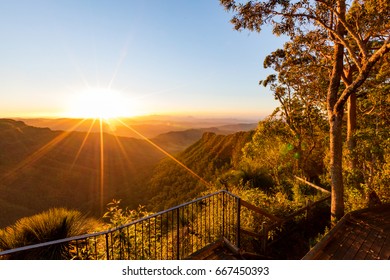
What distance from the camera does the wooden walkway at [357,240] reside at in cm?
449

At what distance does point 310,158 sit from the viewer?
14.9 meters

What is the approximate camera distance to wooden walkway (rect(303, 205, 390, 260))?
4488 mm

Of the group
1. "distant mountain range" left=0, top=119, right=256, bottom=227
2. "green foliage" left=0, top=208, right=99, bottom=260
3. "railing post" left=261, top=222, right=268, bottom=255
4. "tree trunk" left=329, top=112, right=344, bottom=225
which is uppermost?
"tree trunk" left=329, top=112, right=344, bottom=225

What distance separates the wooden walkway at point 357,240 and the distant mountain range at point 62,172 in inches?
747

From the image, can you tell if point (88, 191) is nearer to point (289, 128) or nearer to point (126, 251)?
point (289, 128)

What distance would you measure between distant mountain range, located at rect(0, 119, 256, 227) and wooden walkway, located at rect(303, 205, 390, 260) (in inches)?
747

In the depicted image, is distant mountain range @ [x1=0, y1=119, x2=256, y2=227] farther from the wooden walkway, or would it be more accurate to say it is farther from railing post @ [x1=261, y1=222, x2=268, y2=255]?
railing post @ [x1=261, y1=222, x2=268, y2=255]

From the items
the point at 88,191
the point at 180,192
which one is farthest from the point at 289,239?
the point at 88,191

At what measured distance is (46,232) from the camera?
16.2 feet

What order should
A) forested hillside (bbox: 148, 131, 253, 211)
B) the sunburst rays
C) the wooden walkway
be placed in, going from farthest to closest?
the sunburst rays, forested hillside (bbox: 148, 131, 253, 211), the wooden walkway

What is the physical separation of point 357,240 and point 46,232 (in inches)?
272

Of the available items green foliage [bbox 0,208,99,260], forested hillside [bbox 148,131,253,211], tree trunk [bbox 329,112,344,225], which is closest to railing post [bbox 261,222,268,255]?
tree trunk [bbox 329,112,344,225]

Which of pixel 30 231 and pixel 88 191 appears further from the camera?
pixel 88 191

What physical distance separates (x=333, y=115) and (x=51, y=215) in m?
7.66
